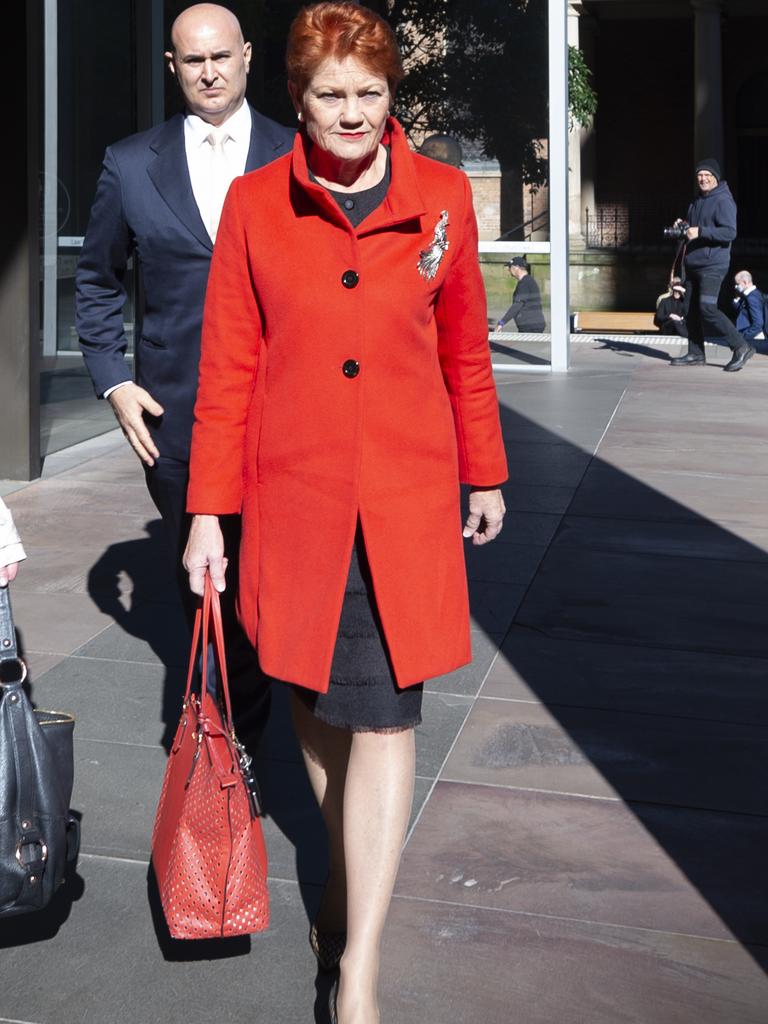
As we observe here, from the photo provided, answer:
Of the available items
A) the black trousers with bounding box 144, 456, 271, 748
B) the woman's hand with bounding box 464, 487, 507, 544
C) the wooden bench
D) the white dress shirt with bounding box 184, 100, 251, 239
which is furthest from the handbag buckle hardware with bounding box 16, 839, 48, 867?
the wooden bench

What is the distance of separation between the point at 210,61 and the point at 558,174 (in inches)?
429

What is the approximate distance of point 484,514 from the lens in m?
3.33

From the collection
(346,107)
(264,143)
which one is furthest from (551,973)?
(264,143)

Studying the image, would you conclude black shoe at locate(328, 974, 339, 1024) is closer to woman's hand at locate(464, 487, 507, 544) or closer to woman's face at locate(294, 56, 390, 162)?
woman's hand at locate(464, 487, 507, 544)

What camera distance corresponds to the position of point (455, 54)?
14.4 metres

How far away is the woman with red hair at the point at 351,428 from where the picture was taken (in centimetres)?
302

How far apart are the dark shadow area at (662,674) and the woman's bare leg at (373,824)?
0.96 m

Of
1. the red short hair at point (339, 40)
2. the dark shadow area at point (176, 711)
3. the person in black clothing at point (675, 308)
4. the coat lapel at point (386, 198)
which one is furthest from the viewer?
the person in black clothing at point (675, 308)

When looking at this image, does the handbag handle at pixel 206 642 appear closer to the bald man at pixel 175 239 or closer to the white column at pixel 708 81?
the bald man at pixel 175 239

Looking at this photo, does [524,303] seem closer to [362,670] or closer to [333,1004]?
[362,670]

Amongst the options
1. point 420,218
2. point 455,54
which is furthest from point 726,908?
point 455,54

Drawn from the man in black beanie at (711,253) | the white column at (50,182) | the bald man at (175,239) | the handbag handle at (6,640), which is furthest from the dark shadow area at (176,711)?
the man in black beanie at (711,253)

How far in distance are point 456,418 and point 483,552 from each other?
4257 mm

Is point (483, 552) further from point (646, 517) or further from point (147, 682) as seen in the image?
point (147, 682)
